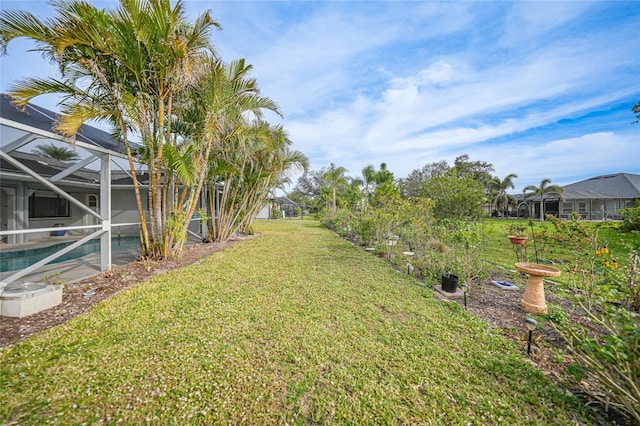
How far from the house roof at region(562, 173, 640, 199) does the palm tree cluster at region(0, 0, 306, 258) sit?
34.8 meters

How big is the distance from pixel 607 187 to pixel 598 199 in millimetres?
3466

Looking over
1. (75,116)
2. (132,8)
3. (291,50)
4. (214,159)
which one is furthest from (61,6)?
(291,50)

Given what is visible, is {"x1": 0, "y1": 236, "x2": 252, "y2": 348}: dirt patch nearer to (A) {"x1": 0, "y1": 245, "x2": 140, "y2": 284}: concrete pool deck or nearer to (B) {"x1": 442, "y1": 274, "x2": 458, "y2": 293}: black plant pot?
(A) {"x1": 0, "y1": 245, "x2": 140, "y2": 284}: concrete pool deck

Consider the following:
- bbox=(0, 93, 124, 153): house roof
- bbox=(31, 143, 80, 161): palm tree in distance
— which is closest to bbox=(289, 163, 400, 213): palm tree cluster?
bbox=(31, 143, 80, 161): palm tree in distance

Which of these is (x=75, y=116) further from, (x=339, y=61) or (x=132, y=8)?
(x=339, y=61)

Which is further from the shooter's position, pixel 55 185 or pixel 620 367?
pixel 55 185

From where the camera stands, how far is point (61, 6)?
13.3 feet

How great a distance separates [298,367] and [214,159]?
23.5 ft

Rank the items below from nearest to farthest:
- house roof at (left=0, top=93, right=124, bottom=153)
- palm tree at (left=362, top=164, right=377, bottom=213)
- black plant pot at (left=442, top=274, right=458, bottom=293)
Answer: house roof at (left=0, top=93, right=124, bottom=153)
black plant pot at (left=442, top=274, right=458, bottom=293)
palm tree at (left=362, top=164, right=377, bottom=213)

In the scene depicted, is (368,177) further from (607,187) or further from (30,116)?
(607,187)

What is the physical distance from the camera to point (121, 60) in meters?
4.66

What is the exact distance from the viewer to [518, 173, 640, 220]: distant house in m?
25.2

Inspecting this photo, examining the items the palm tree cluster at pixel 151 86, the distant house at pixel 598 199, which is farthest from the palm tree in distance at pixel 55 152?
the distant house at pixel 598 199

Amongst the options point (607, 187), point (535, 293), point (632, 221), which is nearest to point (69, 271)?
point (535, 293)
